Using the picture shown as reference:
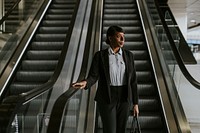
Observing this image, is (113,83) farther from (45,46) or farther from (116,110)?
(45,46)

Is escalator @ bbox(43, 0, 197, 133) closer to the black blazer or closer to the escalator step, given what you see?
the black blazer

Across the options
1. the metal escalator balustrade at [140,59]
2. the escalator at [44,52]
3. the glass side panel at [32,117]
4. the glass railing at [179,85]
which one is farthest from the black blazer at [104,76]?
the escalator at [44,52]

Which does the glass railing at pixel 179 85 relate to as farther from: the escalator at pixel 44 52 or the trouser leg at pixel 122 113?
the escalator at pixel 44 52

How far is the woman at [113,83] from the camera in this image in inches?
138

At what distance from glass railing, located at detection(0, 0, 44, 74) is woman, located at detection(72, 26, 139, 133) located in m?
3.48

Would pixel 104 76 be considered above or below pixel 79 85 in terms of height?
above

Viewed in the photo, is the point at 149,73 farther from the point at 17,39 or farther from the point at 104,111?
the point at 104,111

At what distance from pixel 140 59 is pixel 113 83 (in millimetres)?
4009

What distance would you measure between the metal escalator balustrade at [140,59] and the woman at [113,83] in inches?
71.2

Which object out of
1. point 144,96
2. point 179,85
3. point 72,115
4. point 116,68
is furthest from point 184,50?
point 116,68

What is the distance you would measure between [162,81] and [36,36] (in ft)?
11.9

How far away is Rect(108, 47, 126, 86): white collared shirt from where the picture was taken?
3531 mm

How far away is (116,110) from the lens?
11.7 ft

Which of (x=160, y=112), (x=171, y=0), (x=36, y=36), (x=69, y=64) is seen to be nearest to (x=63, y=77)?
(x=69, y=64)
